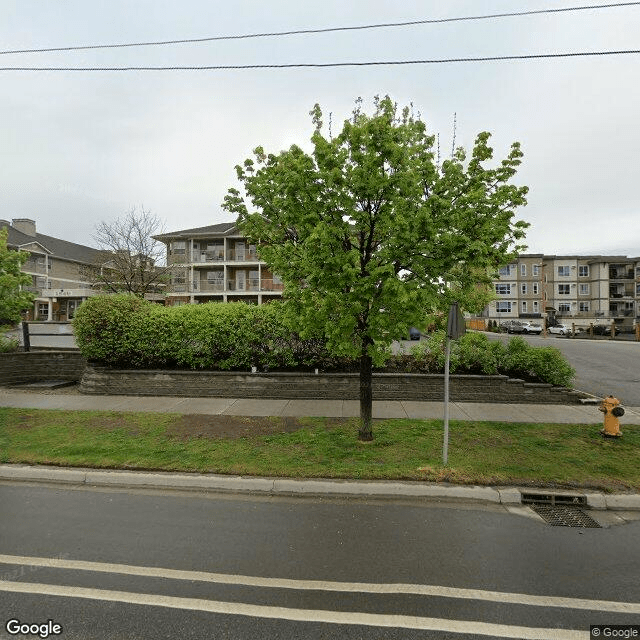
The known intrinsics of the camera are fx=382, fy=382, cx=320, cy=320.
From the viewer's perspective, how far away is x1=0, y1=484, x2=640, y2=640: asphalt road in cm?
274

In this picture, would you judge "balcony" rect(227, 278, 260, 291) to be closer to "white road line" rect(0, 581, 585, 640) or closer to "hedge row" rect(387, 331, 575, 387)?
"hedge row" rect(387, 331, 575, 387)

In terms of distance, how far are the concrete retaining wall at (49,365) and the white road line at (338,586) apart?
9.59 m

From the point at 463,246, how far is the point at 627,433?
5.03 metres

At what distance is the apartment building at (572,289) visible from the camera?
60.3m

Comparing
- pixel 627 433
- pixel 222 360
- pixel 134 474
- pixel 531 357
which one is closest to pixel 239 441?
pixel 134 474

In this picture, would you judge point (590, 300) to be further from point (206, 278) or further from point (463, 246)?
point (463, 246)

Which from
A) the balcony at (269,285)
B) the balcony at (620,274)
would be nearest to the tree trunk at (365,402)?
the balcony at (269,285)

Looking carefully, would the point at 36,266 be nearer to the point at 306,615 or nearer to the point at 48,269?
the point at 48,269

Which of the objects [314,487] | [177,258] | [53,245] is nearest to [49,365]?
[314,487]

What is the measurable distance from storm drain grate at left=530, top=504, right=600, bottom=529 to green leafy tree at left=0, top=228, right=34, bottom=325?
39.6 feet

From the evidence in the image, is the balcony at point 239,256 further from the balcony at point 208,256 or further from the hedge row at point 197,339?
the hedge row at point 197,339

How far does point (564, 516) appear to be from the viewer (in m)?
4.41

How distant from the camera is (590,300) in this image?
61562 mm

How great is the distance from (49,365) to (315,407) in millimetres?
8808
